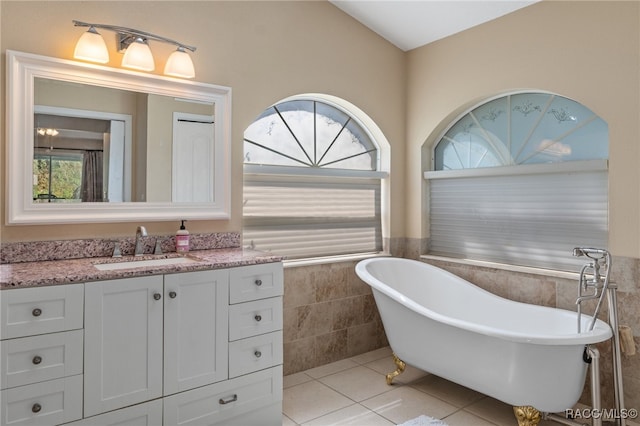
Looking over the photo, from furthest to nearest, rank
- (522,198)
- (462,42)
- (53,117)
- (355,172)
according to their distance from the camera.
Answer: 1. (355,172)
2. (462,42)
3. (522,198)
4. (53,117)

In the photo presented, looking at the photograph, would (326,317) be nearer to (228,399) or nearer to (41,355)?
(228,399)

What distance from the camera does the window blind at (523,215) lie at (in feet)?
9.31

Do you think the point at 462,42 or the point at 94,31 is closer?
the point at 94,31

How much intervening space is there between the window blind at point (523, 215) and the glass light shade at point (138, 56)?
7.83ft

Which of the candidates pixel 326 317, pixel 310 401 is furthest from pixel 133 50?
pixel 310 401

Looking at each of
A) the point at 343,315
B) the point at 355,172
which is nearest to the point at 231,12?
the point at 355,172

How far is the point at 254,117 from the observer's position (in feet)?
9.87

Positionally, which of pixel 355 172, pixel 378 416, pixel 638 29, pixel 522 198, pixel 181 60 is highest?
pixel 638 29

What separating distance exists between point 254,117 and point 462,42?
1.78 metres

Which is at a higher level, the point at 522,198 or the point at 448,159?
the point at 448,159

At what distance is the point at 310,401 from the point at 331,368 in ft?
1.83

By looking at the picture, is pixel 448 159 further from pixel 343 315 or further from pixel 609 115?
pixel 343 315

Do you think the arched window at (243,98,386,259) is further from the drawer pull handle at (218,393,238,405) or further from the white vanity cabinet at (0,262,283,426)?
the drawer pull handle at (218,393,238,405)

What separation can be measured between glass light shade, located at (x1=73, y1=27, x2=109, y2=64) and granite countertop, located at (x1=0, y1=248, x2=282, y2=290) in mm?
1075
